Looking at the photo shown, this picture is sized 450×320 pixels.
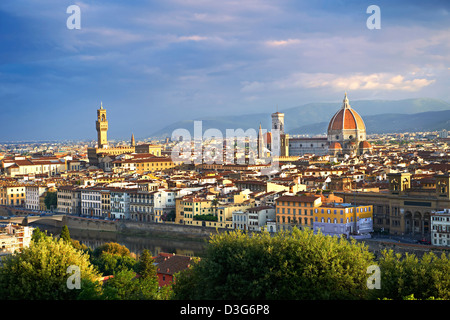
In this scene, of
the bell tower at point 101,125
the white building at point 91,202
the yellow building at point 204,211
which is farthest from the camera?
the bell tower at point 101,125

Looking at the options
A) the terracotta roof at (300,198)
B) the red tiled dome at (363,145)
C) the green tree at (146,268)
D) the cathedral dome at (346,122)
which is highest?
the cathedral dome at (346,122)

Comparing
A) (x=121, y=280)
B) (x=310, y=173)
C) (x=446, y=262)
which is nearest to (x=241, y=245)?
(x=121, y=280)

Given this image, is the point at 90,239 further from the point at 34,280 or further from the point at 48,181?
the point at 34,280

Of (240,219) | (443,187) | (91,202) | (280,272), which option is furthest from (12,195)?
(280,272)

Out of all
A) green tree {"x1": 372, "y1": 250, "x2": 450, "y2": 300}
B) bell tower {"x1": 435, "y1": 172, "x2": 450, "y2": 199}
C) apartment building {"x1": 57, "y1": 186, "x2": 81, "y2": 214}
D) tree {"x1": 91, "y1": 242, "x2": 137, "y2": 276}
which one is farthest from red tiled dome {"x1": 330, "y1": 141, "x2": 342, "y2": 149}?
green tree {"x1": 372, "y1": 250, "x2": 450, "y2": 300}

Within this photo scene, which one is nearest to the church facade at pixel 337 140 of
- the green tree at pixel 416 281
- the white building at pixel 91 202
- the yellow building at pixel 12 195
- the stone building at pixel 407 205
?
the yellow building at pixel 12 195

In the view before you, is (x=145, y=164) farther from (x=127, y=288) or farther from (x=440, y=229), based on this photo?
(x=127, y=288)

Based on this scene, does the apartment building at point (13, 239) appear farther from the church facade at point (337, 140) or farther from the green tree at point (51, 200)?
the church facade at point (337, 140)
